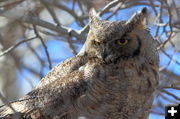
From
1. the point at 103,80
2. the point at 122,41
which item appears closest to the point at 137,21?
the point at 122,41

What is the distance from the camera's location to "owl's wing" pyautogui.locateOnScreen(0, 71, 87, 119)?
3.78 meters

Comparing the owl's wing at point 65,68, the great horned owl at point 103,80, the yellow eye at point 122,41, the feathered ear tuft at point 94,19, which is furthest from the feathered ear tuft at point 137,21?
the owl's wing at point 65,68

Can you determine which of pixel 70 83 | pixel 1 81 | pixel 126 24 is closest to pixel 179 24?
pixel 126 24

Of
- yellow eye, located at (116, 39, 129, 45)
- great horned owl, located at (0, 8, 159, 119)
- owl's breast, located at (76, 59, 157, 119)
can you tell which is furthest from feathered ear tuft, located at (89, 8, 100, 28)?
owl's breast, located at (76, 59, 157, 119)

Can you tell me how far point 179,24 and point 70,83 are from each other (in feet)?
4.17

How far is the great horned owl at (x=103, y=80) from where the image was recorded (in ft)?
12.4

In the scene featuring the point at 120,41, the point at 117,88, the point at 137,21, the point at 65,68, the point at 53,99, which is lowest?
the point at 53,99

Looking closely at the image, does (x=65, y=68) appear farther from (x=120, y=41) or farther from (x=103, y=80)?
(x=120, y=41)

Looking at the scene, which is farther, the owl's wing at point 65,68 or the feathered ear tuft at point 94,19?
the feathered ear tuft at point 94,19

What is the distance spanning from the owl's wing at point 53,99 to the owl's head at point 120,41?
0.28m

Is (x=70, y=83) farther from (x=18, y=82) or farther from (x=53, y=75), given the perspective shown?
(x=18, y=82)

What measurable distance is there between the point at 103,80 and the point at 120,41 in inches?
16.3

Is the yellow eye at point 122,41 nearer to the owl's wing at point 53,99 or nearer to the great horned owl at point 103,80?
the great horned owl at point 103,80

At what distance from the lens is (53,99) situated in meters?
3.86
